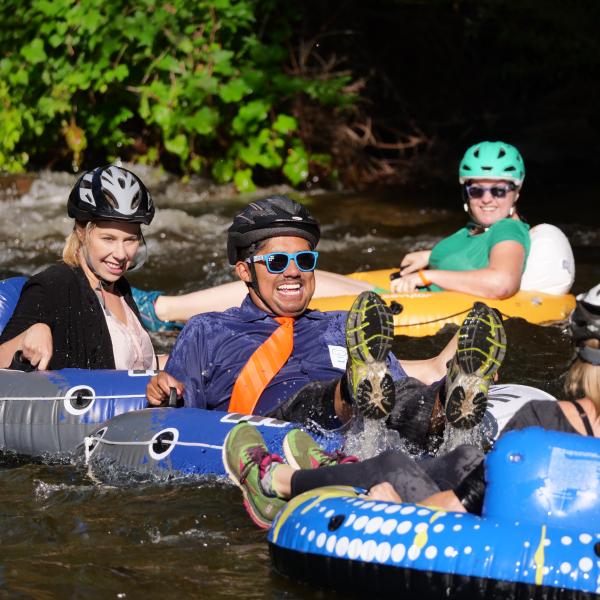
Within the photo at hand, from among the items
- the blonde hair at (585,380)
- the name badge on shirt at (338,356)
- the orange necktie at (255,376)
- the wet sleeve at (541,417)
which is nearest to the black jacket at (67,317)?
the orange necktie at (255,376)

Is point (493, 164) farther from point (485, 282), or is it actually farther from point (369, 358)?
point (369, 358)

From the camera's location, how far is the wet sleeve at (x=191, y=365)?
5.26 m

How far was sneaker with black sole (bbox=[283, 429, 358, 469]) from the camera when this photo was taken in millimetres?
4422

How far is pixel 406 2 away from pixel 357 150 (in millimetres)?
1713

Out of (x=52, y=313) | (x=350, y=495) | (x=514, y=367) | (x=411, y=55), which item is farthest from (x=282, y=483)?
(x=411, y=55)

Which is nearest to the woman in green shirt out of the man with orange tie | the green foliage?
the man with orange tie

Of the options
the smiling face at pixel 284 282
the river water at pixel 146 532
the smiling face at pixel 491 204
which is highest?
the smiling face at pixel 491 204

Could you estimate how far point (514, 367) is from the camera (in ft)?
22.9

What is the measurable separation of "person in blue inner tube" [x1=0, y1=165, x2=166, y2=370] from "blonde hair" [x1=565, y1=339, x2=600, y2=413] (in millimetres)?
2391

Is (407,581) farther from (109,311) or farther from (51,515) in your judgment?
(109,311)

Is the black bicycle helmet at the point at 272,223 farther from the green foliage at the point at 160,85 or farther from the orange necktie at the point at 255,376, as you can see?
the green foliage at the point at 160,85

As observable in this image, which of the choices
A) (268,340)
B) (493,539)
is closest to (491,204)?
(268,340)

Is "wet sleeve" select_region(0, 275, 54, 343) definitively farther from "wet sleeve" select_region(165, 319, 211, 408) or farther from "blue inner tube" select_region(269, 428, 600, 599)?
"blue inner tube" select_region(269, 428, 600, 599)

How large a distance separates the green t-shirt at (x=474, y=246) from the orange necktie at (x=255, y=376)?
8.03 ft
